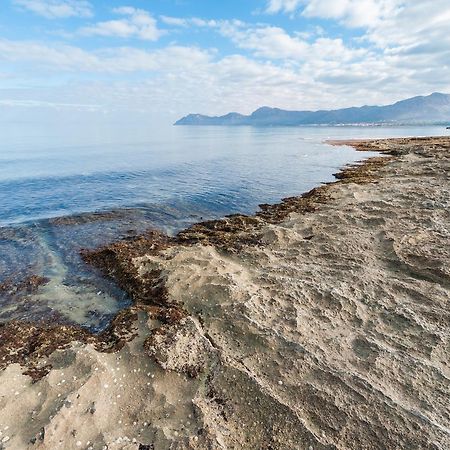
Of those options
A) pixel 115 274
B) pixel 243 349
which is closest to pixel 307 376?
pixel 243 349

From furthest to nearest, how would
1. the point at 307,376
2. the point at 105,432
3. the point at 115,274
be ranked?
the point at 115,274 → the point at 307,376 → the point at 105,432

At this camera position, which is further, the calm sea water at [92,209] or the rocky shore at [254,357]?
the calm sea water at [92,209]

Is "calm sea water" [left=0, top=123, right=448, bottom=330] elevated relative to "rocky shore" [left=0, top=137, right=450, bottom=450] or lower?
lower

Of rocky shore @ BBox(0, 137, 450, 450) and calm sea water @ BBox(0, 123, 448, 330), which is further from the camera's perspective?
calm sea water @ BBox(0, 123, 448, 330)

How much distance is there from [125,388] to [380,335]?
5512mm

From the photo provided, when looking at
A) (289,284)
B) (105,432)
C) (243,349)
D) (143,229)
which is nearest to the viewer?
(105,432)

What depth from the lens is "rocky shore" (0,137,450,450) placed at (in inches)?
214

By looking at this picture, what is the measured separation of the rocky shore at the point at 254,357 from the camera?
17.8 ft

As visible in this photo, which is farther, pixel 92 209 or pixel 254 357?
pixel 92 209

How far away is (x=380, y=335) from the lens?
7.45 meters

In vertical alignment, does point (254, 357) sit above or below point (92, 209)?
above

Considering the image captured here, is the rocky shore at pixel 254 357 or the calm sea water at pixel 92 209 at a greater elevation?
the rocky shore at pixel 254 357

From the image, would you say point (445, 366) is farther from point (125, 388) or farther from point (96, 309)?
point (96, 309)

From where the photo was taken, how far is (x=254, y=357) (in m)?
6.96
